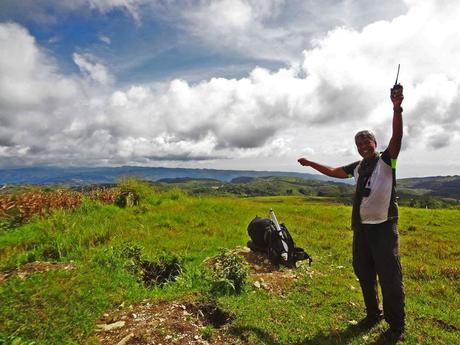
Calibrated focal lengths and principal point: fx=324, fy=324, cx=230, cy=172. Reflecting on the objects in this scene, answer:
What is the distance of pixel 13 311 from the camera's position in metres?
5.71

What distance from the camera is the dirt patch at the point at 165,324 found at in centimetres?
552

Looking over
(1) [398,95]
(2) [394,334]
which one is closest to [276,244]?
(2) [394,334]

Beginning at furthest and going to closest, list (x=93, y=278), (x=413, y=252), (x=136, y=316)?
1. (x=413, y=252)
2. (x=93, y=278)
3. (x=136, y=316)

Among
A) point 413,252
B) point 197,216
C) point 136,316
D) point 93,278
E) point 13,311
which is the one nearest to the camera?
point 13,311

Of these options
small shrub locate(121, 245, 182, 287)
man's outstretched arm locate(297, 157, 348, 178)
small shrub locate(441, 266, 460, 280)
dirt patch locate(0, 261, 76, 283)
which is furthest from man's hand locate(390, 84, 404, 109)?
dirt patch locate(0, 261, 76, 283)

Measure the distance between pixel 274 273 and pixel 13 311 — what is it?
654 cm

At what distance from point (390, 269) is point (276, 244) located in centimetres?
506

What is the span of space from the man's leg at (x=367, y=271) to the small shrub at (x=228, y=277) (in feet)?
9.29

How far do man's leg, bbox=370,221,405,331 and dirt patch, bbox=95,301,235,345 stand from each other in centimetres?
293

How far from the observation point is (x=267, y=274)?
956cm

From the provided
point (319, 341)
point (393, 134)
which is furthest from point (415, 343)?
point (393, 134)

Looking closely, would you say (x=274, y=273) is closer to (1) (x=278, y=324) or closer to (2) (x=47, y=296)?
(1) (x=278, y=324)

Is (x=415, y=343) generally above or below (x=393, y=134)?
below

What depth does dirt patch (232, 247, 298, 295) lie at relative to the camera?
848 centimetres
